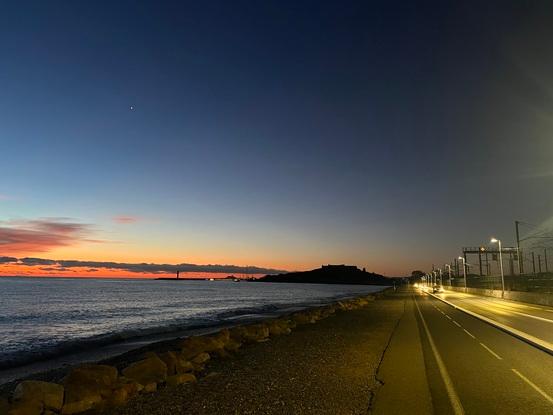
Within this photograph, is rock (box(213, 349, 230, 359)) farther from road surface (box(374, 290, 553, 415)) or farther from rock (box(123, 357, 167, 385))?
road surface (box(374, 290, 553, 415))

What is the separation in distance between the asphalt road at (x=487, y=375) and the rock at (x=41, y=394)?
24.2 ft

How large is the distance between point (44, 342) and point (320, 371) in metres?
23.2

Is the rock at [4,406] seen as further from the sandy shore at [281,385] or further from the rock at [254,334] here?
the rock at [254,334]

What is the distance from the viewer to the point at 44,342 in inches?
1145

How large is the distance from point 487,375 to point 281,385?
518 centimetres

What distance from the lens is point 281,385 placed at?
11.1 metres

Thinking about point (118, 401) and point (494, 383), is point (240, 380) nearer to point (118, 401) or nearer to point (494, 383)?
point (118, 401)

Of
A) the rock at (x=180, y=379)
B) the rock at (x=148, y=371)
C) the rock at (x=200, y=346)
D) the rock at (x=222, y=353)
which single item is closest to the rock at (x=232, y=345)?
the rock at (x=200, y=346)

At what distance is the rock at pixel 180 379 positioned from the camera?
37.7ft

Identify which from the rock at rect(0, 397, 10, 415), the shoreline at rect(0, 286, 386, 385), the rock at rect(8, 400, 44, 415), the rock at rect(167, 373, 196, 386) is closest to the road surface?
the rock at rect(167, 373, 196, 386)

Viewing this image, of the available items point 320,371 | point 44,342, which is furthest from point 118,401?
point 44,342

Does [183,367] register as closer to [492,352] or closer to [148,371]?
[148,371]

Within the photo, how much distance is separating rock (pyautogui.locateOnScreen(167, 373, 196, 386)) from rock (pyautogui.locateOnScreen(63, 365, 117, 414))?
4.52ft

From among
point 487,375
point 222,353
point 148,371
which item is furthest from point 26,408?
point 487,375
